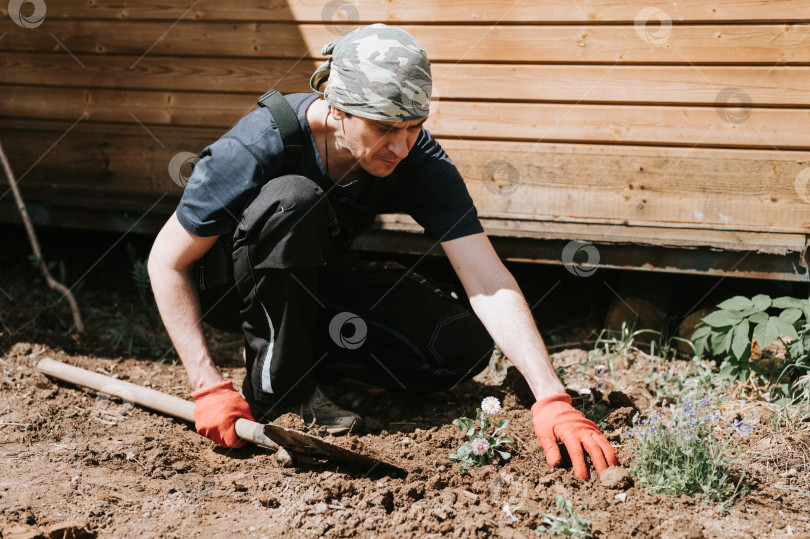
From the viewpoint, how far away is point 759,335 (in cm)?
293

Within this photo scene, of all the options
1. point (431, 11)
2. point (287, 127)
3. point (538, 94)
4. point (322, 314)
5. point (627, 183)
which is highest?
point (431, 11)

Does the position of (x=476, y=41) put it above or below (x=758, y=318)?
above

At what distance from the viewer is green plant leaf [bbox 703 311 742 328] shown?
310 cm

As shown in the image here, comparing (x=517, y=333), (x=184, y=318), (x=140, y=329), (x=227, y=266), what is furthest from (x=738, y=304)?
(x=140, y=329)

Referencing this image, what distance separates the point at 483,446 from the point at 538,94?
6.23 feet

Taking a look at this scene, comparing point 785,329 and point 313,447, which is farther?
point 785,329

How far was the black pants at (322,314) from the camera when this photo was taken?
2.57m

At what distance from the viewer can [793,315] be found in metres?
3.01

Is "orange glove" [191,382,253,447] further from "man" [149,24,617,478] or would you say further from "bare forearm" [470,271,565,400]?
"bare forearm" [470,271,565,400]

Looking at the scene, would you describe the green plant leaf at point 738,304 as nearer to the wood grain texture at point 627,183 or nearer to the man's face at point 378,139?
the wood grain texture at point 627,183

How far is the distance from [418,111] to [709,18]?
1.73 meters

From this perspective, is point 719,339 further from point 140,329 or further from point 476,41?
point 140,329

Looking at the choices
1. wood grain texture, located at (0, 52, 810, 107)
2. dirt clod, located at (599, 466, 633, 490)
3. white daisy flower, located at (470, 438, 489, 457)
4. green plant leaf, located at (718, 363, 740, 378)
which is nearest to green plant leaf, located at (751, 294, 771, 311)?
green plant leaf, located at (718, 363, 740, 378)

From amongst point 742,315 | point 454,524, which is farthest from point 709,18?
point 454,524
